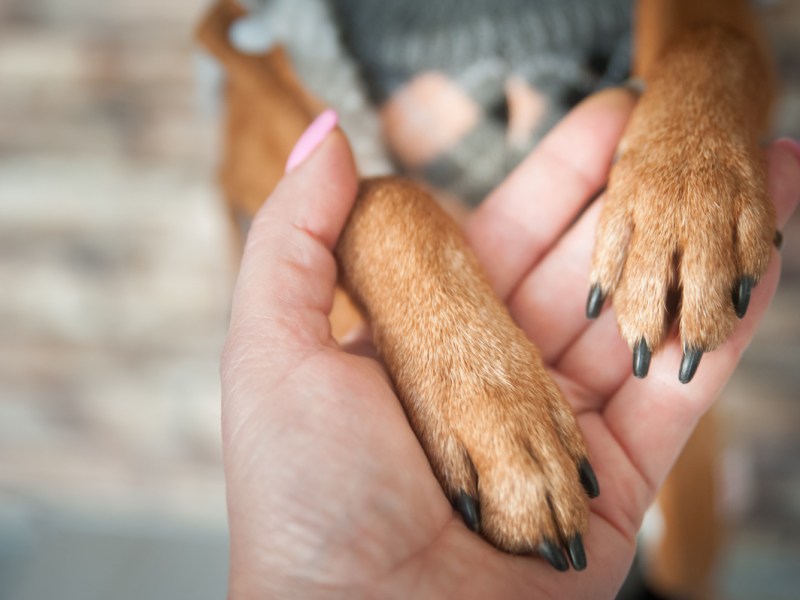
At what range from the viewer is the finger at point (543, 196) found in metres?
1.01

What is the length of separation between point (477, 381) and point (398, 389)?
0.33ft

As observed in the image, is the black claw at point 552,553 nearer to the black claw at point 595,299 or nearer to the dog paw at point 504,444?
the dog paw at point 504,444

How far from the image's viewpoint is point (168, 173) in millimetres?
1842

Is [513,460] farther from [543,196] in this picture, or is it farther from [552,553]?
[543,196]

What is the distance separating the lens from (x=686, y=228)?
29.7 inches

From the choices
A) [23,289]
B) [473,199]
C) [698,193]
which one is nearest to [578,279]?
[698,193]

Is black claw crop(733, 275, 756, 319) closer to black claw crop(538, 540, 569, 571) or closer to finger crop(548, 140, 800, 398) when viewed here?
finger crop(548, 140, 800, 398)

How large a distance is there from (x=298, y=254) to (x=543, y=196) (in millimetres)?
404

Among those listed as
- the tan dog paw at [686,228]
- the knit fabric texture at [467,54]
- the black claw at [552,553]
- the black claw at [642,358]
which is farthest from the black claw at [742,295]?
the knit fabric texture at [467,54]

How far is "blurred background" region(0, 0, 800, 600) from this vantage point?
68.2 inches

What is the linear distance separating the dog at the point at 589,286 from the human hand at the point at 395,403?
0.04m

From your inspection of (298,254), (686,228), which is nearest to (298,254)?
(298,254)

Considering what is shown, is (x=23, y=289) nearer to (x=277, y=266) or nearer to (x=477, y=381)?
(x=277, y=266)

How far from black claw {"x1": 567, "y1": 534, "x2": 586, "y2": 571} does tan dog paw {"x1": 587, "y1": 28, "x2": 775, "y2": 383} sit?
0.19 metres
